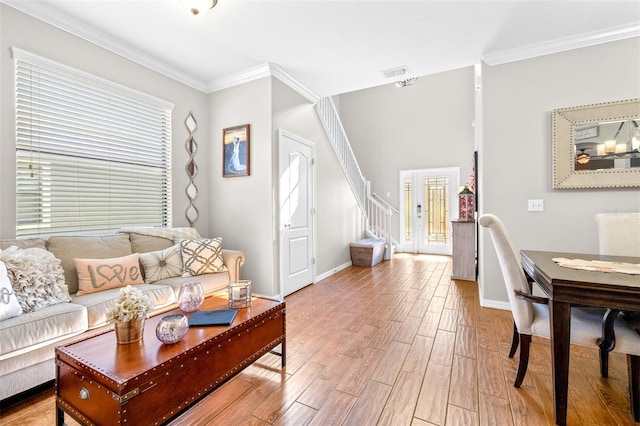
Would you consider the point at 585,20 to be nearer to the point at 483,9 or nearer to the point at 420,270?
the point at 483,9

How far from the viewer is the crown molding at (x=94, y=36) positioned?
2328 mm

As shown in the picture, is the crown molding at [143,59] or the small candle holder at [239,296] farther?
the crown molding at [143,59]

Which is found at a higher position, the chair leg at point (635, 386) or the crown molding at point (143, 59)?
the crown molding at point (143, 59)

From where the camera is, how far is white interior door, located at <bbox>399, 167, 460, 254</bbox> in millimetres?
6477

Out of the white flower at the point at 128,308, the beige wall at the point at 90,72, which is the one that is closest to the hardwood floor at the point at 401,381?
the white flower at the point at 128,308

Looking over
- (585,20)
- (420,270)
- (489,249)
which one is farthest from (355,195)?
(585,20)

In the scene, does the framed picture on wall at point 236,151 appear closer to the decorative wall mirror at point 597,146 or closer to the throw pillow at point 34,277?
the throw pillow at point 34,277

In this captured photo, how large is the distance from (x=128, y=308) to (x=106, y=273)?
1.24 m

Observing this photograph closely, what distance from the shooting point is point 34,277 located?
72.7 inches

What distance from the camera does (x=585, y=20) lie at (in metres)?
2.54

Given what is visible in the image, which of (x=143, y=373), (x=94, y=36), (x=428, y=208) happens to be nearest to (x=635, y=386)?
(x=143, y=373)

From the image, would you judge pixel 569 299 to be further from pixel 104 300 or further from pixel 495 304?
pixel 104 300

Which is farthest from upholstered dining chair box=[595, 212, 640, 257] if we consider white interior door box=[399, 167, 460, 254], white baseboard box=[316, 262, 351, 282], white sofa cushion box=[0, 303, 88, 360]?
white interior door box=[399, 167, 460, 254]

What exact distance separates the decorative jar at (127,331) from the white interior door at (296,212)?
2.20m
